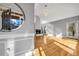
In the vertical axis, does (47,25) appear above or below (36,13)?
below

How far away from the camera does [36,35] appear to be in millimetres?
1883

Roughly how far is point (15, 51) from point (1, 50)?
0.73 ft

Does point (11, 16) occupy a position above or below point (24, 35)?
above

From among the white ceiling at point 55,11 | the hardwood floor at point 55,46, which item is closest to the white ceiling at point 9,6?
the white ceiling at point 55,11

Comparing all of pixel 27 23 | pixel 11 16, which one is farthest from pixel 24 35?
pixel 11 16

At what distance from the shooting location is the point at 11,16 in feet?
6.13

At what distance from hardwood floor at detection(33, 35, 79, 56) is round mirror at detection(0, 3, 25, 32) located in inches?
15.8

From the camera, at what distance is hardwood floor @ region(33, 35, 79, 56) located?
1.84 m

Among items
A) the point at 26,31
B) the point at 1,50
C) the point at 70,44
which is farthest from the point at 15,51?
the point at 70,44

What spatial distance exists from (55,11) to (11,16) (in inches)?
28.2

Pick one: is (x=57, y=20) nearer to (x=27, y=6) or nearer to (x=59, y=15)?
(x=59, y=15)

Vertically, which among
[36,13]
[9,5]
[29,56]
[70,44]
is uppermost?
[9,5]

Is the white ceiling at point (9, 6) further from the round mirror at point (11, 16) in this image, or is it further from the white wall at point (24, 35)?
the white wall at point (24, 35)

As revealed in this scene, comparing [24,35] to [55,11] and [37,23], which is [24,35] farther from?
[55,11]
